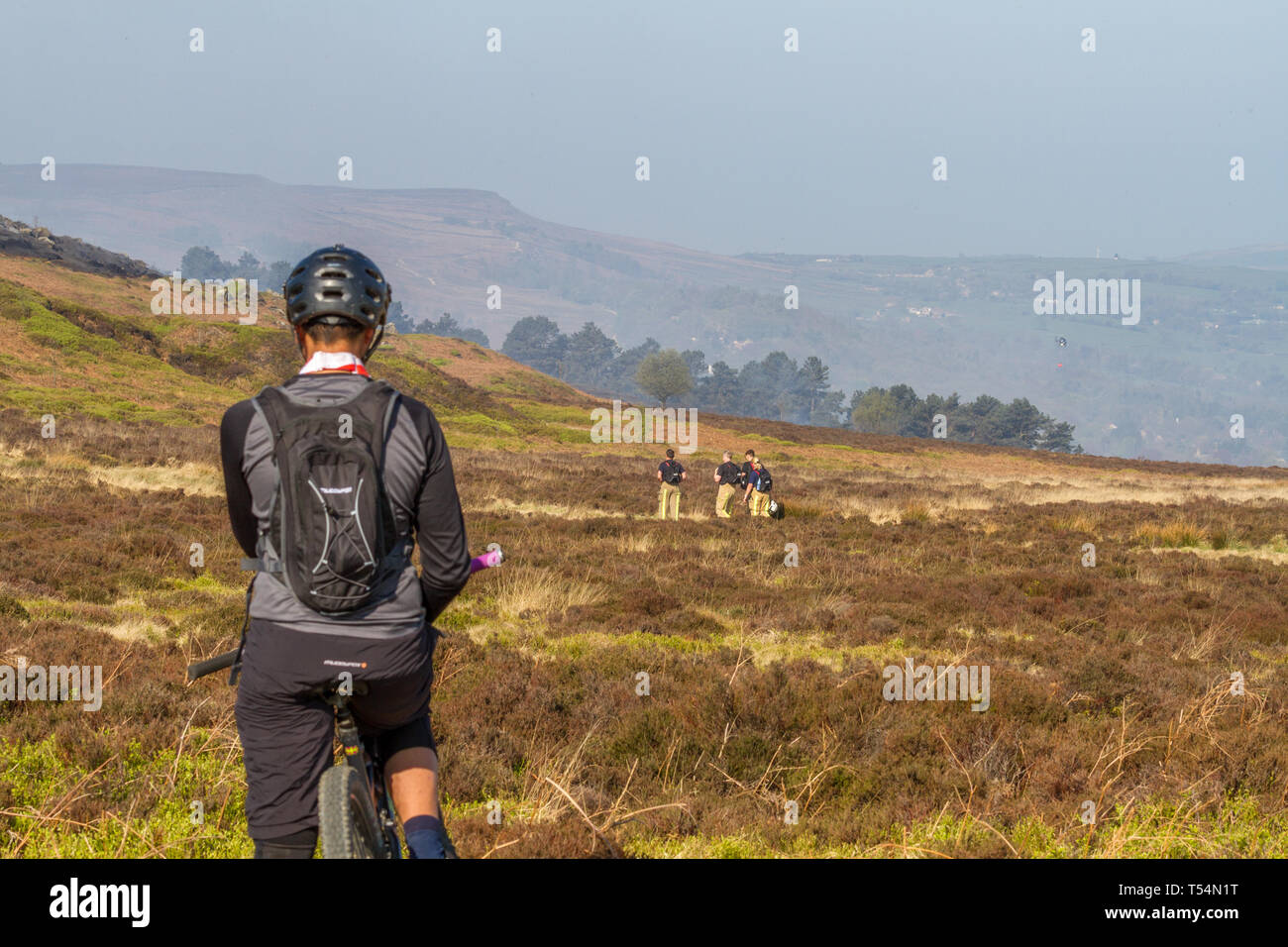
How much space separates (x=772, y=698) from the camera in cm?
696

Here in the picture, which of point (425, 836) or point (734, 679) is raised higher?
point (425, 836)

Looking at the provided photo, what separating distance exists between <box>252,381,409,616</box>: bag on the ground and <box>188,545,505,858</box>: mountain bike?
259 millimetres

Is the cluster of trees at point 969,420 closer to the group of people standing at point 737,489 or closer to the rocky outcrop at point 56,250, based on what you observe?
the rocky outcrop at point 56,250

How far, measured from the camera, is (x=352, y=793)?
8.09 ft

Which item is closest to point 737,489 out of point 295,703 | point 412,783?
point 412,783

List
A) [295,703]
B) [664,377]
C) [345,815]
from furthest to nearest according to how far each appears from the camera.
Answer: [664,377]
[295,703]
[345,815]

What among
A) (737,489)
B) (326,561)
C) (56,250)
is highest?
(56,250)

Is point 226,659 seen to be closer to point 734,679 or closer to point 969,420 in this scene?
point 734,679

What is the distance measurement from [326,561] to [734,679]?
515cm

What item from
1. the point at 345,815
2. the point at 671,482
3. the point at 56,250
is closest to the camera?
the point at 345,815

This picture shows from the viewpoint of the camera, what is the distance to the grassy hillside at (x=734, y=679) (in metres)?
4.95

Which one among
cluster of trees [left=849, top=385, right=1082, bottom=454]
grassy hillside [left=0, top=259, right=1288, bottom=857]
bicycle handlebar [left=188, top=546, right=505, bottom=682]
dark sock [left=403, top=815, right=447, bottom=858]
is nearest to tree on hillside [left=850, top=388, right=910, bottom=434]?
cluster of trees [left=849, top=385, right=1082, bottom=454]
